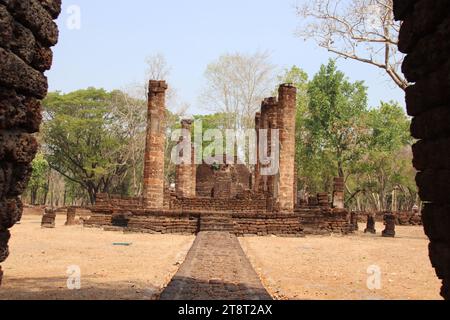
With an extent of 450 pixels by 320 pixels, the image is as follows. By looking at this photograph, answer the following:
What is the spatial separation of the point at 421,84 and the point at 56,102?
134ft

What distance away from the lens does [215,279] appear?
7270mm

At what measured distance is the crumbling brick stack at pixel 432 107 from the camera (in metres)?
3.54

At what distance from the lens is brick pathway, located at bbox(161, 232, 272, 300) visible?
6000 millimetres

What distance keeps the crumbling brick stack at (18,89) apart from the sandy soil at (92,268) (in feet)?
9.00

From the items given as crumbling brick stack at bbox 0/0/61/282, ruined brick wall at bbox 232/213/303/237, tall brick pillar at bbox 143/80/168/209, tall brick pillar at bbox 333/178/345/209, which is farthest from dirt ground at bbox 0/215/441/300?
tall brick pillar at bbox 333/178/345/209

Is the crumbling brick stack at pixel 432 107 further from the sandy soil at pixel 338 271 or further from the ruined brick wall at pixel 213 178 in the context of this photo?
the ruined brick wall at pixel 213 178

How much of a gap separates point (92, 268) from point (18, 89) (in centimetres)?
594

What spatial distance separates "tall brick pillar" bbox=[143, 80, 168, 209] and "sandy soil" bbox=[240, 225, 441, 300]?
670cm

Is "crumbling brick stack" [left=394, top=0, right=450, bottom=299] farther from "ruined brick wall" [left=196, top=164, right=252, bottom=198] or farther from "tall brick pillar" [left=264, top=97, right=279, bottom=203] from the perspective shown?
"ruined brick wall" [left=196, top=164, right=252, bottom=198]

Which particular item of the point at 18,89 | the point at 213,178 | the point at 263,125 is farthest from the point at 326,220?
the point at 213,178

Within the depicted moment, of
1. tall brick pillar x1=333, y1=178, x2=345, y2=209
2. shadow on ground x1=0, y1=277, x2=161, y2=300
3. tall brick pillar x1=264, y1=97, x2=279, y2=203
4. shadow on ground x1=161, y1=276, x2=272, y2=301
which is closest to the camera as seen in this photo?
shadow on ground x1=161, y1=276, x2=272, y2=301

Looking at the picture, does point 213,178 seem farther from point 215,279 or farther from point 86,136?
point 215,279
